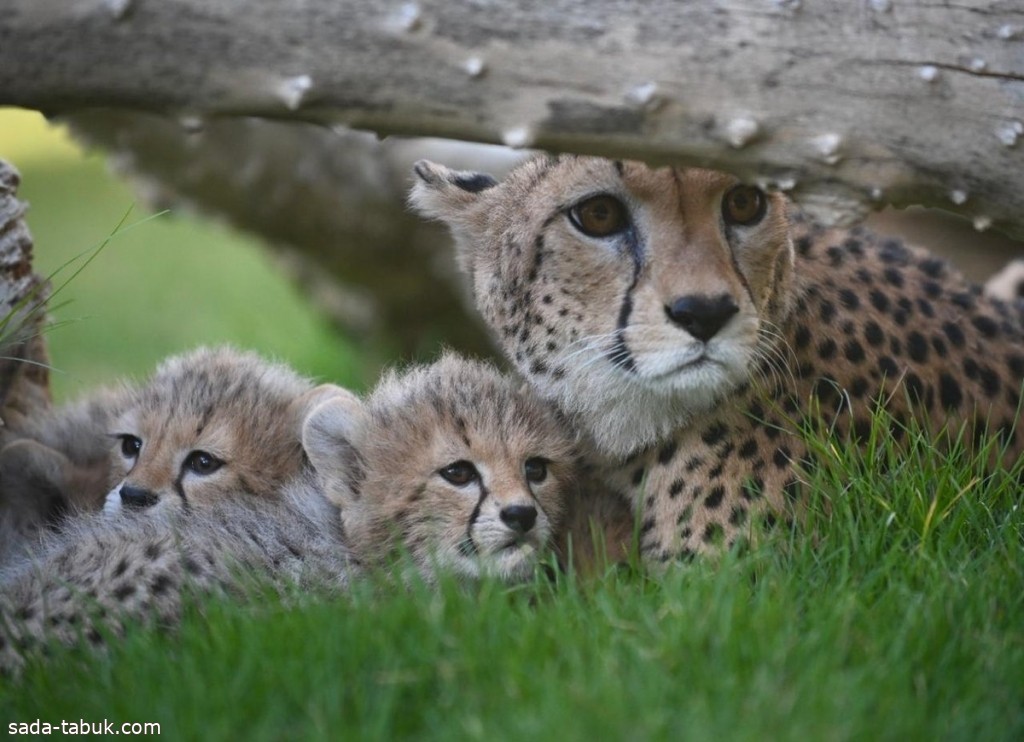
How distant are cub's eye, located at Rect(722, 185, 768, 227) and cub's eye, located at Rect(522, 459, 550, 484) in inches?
29.3

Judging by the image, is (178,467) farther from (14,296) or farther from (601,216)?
(601,216)

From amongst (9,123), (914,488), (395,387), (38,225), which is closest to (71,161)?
(9,123)

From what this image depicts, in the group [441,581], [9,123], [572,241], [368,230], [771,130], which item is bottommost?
[9,123]

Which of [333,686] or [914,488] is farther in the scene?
[914,488]

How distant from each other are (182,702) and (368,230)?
4.69 metres

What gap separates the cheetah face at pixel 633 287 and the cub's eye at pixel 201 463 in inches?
32.9

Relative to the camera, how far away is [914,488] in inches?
124

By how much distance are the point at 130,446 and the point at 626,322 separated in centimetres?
145

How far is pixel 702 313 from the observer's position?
3.09 meters

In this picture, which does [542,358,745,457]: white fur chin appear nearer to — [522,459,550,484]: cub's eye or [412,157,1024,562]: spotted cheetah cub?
[412,157,1024,562]: spotted cheetah cub

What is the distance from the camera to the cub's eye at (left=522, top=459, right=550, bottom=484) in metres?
3.43

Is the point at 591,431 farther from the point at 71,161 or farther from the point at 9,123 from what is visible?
the point at 9,123

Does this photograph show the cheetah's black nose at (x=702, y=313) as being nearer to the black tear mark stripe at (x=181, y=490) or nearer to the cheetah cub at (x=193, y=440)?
the cheetah cub at (x=193, y=440)

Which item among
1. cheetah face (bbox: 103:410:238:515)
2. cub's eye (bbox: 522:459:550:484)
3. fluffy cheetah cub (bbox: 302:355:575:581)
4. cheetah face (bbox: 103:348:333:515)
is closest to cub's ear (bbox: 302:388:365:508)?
fluffy cheetah cub (bbox: 302:355:575:581)
